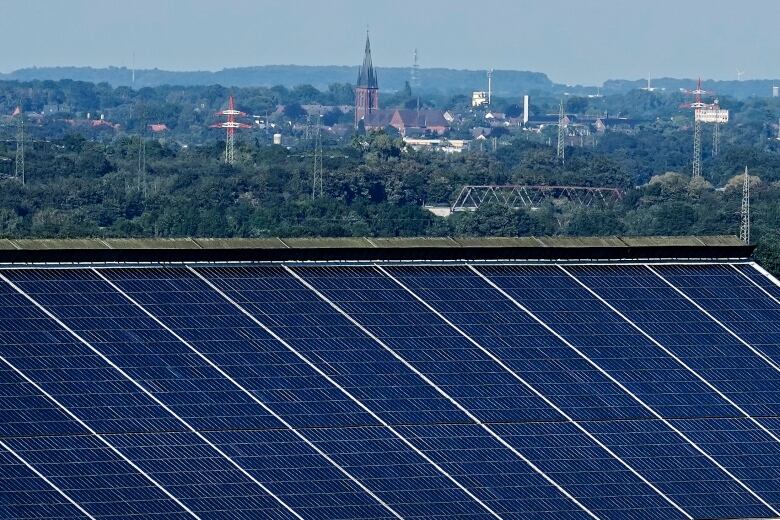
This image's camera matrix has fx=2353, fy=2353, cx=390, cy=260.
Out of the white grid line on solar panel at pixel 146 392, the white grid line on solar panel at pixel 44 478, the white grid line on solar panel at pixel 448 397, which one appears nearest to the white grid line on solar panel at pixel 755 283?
the white grid line on solar panel at pixel 448 397

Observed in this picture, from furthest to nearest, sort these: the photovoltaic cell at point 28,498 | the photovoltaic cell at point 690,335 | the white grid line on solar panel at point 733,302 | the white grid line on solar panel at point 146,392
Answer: the white grid line on solar panel at point 733,302, the photovoltaic cell at point 690,335, the white grid line on solar panel at point 146,392, the photovoltaic cell at point 28,498

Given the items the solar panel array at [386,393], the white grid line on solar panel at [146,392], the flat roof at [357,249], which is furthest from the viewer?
A: the flat roof at [357,249]

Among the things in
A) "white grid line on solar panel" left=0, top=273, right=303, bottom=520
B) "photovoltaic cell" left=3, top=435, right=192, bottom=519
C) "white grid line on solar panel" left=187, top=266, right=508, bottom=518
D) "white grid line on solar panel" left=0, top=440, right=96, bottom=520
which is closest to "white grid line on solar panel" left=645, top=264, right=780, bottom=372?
"white grid line on solar panel" left=187, top=266, right=508, bottom=518

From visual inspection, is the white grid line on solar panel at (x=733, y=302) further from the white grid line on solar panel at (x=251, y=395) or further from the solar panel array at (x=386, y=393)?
the white grid line on solar panel at (x=251, y=395)

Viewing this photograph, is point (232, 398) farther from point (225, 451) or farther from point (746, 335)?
point (746, 335)

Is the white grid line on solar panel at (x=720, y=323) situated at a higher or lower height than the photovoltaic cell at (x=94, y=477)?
higher

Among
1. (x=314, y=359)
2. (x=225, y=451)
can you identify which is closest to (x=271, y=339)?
(x=314, y=359)

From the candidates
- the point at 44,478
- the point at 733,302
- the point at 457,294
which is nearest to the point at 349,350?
the point at 457,294
